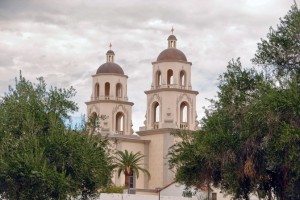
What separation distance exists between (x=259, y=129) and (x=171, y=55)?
56346 mm

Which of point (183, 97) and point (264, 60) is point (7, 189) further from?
point (183, 97)

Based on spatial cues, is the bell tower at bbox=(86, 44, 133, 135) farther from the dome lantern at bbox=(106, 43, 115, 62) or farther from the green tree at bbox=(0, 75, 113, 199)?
the green tree at bbox=(0, 75, 113, 199)

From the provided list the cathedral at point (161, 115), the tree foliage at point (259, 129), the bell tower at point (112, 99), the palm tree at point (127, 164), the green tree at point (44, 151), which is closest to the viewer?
the tree foliage at point (259, 129)

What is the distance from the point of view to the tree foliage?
42812mm

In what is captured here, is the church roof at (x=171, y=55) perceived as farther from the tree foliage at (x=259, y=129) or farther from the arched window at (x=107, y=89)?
the tree foliage at (x=259, y=129)

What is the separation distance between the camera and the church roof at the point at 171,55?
99.2 meters

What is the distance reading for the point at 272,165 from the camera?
44438 millimetres

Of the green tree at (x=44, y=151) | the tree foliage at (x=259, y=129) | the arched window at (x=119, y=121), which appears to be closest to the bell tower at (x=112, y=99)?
the arched window at (x=119, y=121)

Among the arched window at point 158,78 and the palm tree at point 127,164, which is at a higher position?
the arched window at point 158,78

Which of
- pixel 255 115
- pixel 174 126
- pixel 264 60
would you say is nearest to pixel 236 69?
pixel 264 60

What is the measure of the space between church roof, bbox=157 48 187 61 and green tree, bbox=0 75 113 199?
47776 mm

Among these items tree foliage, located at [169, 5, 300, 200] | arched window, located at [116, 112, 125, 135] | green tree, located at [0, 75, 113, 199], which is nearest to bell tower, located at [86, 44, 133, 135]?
arched window, located at [116, 112, 125, 135]

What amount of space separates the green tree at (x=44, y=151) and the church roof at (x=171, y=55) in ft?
157

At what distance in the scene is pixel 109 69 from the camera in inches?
4124
